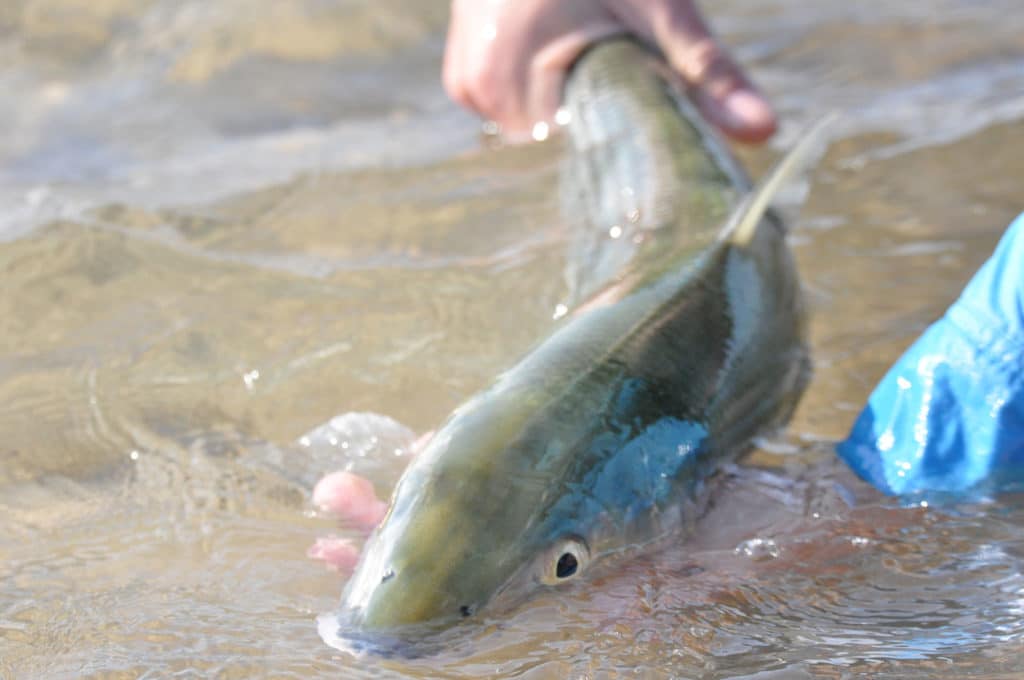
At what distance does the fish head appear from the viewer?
6.16 ft

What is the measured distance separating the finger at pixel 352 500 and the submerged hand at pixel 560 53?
232 cm

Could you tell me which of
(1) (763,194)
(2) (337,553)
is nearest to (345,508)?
(2) (337,553)

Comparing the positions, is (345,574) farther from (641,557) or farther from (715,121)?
(715,121)

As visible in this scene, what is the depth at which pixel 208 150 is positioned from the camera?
5.20m

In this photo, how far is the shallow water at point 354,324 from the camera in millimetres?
2109

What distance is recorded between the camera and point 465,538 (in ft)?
6.44

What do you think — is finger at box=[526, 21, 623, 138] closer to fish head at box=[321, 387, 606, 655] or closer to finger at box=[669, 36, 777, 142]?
finger at box=[669, 36, 777, 142]

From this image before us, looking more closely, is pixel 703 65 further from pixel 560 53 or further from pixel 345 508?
pixel 345 508

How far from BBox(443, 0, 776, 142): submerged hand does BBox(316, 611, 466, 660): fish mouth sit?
2.89 m

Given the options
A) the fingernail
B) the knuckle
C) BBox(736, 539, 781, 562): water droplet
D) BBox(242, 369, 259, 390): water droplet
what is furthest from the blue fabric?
the knuckle

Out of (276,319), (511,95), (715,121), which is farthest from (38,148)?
(715,121)

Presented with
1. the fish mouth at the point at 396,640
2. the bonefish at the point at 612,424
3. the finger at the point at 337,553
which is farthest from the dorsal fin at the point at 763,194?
the fish mouth at the point at 396,640

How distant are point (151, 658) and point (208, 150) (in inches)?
137

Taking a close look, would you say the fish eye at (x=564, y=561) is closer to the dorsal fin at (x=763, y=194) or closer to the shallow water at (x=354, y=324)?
the shallow water at (x=354, y=324)
